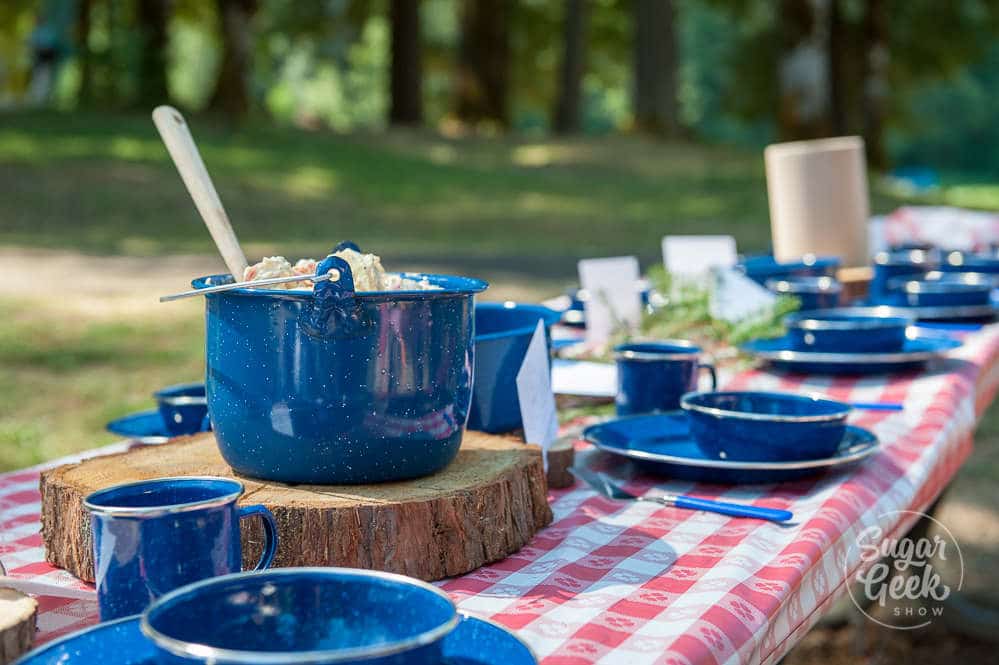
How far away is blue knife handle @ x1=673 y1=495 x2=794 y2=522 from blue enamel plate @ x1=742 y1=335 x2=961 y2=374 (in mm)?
1014

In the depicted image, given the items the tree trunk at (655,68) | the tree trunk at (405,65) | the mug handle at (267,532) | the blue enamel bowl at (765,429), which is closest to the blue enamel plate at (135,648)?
the mug handle at (267,532)

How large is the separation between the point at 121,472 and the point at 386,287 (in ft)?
1.16

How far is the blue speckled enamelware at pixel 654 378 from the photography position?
6.43 feet

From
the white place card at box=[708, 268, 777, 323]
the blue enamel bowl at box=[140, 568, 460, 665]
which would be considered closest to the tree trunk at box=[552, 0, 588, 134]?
the white place card at box=[708, 268, 777, 323]

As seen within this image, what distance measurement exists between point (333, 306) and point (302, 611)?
0.39 meters

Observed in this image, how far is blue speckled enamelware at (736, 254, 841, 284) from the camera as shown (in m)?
3.26

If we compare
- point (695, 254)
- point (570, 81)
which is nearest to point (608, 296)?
point (695, 254)

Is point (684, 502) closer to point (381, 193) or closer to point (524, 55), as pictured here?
point (381, 193)

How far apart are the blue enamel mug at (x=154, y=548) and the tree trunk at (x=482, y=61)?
57.8 feet

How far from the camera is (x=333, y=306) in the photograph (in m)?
1.21

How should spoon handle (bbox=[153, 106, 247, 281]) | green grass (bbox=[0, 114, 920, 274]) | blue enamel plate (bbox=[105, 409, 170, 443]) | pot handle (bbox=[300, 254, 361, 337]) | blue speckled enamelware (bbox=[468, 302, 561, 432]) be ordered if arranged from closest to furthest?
pot handle (bbox=[300, 254, 361, 337])
spoon handle (bbox=[153, 106, 247, 281])
blue speckled enamelware (bbox=[468, 302, 561, 432])
blue enamel plate (bbox=[105, 409, 170, 443])
green grass (bbox=[0, 114, 920, 274])

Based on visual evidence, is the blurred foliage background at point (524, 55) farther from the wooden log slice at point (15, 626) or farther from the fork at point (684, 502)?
the wooden log slice at point (15, 626)

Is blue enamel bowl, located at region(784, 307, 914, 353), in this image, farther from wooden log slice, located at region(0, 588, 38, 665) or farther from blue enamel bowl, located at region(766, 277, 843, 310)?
wooden log slice, located at region(0, 588, 38, 665)

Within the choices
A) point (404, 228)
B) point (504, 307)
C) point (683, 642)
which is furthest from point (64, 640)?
point (404, 228)
